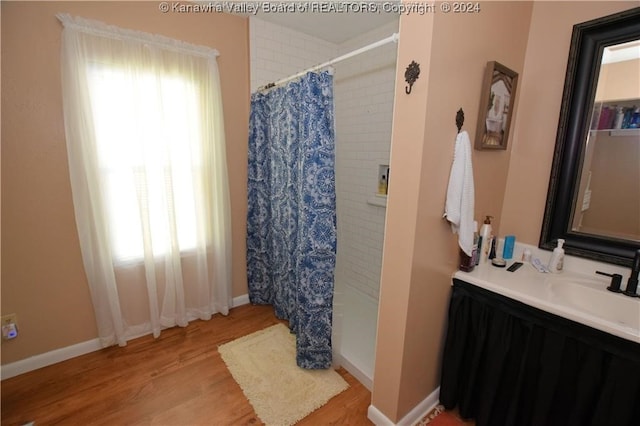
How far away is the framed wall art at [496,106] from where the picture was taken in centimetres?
134

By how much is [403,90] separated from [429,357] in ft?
4.38

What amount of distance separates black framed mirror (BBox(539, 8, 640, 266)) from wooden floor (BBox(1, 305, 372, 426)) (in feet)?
4.79

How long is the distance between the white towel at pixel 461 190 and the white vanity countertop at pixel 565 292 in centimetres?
29

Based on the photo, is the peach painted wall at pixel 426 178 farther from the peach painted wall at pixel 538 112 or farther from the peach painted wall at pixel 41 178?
the peach painted wall at pixel 41 178

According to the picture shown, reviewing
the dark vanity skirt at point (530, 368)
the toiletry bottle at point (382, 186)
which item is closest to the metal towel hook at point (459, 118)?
the dark vanity skirt at point (530, 368)

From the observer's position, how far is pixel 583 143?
1.44 metres

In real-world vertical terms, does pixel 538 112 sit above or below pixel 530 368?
above

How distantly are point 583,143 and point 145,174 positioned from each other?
102 inches

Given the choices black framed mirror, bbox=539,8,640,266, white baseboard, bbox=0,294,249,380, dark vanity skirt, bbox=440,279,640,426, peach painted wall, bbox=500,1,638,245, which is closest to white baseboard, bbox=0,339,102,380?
white baseboard, bbox=0,294,249,380

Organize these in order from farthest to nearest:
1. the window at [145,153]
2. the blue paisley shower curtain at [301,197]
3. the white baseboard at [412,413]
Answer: the window at [145,153]
the blue paisley shower curtain at [301,197]
the white baseboard at [412,413]

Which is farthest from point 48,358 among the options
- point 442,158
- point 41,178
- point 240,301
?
point 442,158

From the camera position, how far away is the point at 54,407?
156 cm

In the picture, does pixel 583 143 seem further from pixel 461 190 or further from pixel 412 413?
pixel 412 413

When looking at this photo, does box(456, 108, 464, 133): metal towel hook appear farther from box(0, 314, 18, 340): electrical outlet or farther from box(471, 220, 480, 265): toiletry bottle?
box(0, 314, 18, 340): electrical outlet
